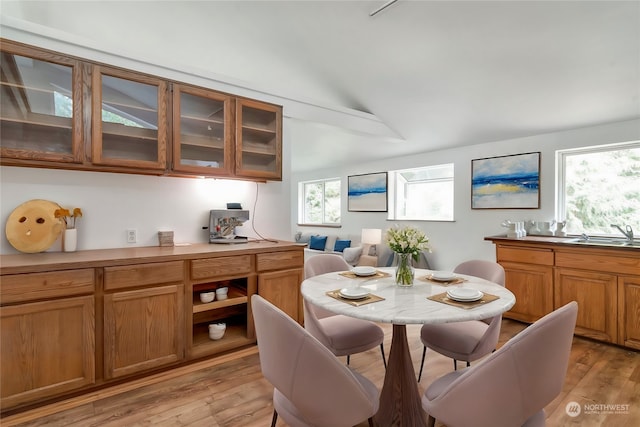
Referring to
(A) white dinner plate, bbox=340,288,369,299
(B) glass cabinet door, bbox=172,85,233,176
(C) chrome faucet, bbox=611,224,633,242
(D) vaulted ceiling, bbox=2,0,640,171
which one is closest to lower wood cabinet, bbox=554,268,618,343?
(C) chrome faucet, bbox=611,224,633,242

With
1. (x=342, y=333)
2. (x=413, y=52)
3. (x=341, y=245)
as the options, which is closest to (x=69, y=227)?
(x=342, y=333)

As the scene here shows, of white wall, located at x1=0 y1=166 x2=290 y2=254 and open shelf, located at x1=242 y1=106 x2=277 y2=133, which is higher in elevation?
open shelf, located at x1=242 y1=106 x2=277 y2=133

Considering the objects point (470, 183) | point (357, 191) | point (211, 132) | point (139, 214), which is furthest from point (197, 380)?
point (357, 191)

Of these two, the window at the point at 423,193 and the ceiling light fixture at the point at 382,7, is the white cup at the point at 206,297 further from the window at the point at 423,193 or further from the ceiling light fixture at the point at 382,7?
the window at the point at 423,193

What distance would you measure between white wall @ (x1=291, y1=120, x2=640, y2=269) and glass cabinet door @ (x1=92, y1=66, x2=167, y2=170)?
144 inches

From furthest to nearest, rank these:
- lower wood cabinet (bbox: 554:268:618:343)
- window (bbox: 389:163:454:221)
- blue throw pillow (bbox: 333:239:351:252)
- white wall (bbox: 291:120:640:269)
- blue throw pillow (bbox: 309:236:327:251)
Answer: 1. blue throw pillow (bbox: 309:236:327:251)
2. blue throw pillow (bbox: 333:239:351:252)
3. window (bbox: 389:163:454:221)
4. white wall (bbox: 291:120:640:269)
5. lower wood cabinet (bbox: 554:268:618:343)

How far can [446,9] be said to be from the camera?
2309 mm

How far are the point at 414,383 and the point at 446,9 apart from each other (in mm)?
2599

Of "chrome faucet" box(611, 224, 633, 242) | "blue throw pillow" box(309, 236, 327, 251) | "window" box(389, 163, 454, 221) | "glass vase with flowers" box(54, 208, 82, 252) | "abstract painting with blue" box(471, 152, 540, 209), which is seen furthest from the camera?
"blue throw pillow" box(309, 236, 327, 251)

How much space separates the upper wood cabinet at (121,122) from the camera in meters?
1.94

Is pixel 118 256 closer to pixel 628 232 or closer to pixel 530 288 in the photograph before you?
pixel 530 288

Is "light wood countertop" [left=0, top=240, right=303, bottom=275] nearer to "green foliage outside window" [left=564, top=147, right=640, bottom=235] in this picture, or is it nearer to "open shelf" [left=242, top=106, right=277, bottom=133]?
"open shelf" [left=242, top=106, right=277, bottom=133]

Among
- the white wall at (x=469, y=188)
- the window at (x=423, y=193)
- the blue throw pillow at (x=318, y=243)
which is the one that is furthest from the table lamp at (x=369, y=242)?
the blue throw pillow at (x=318, y=243)

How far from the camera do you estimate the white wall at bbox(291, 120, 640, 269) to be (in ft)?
10.4
